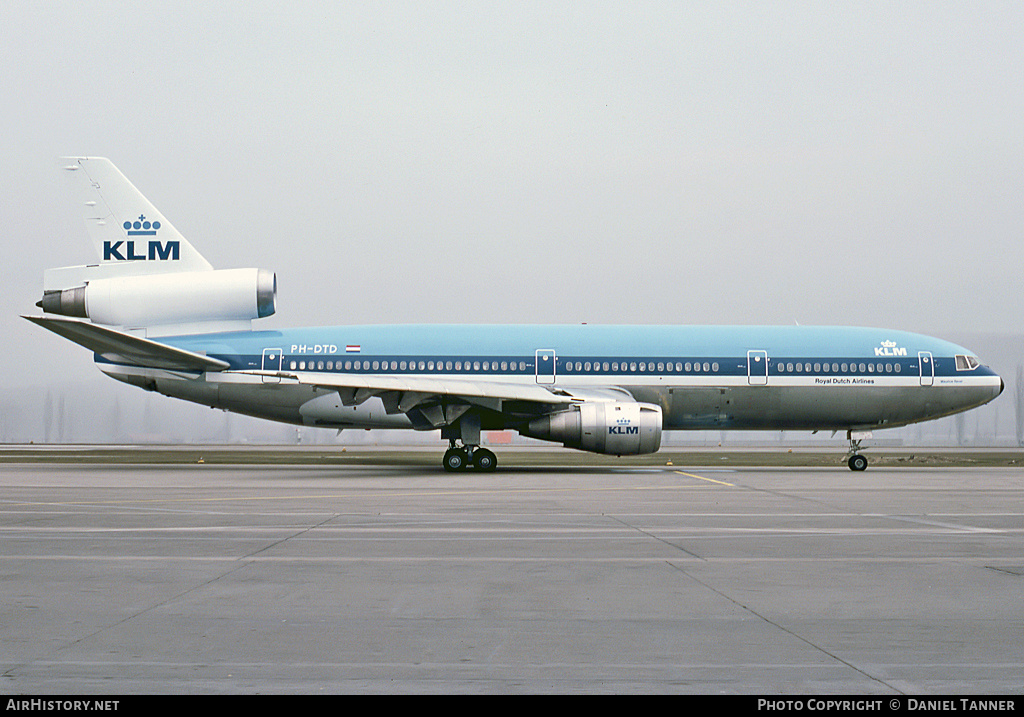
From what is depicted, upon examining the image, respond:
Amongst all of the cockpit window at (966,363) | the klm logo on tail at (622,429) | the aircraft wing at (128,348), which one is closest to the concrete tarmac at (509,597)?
the klm logo on tail at (622,429)

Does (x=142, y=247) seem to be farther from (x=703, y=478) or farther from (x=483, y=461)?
(x=703, y=478)

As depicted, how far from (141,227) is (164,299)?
2.61 meters

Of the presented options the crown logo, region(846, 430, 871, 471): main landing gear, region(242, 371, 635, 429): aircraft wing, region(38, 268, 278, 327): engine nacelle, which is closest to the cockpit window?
region(846, 430, 871, 471): main landing gear

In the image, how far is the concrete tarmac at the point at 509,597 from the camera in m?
5.27

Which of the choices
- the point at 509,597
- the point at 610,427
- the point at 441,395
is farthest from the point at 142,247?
the point at 509,597

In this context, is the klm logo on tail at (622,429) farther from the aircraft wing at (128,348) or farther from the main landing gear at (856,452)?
the aircraft wing at (128,348)

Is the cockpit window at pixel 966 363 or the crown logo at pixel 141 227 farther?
the cockpit window at pixel 966 363

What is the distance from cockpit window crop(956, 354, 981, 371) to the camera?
30103 mm

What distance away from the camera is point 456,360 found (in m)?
29.0

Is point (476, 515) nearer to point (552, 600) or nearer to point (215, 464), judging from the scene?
point (552, 600)

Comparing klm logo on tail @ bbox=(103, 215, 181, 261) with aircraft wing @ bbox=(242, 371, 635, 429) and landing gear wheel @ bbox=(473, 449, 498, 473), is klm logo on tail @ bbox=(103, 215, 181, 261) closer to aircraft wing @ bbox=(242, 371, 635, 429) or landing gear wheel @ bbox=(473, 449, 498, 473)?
aircraft wing @ bbox=(242, 371, 635, 429)

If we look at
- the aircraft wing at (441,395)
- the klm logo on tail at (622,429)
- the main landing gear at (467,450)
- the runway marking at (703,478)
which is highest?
the aircraft wing at (441,395)

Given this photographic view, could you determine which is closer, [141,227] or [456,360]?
[456,360]

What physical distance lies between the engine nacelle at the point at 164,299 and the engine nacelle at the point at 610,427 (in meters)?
10.9
